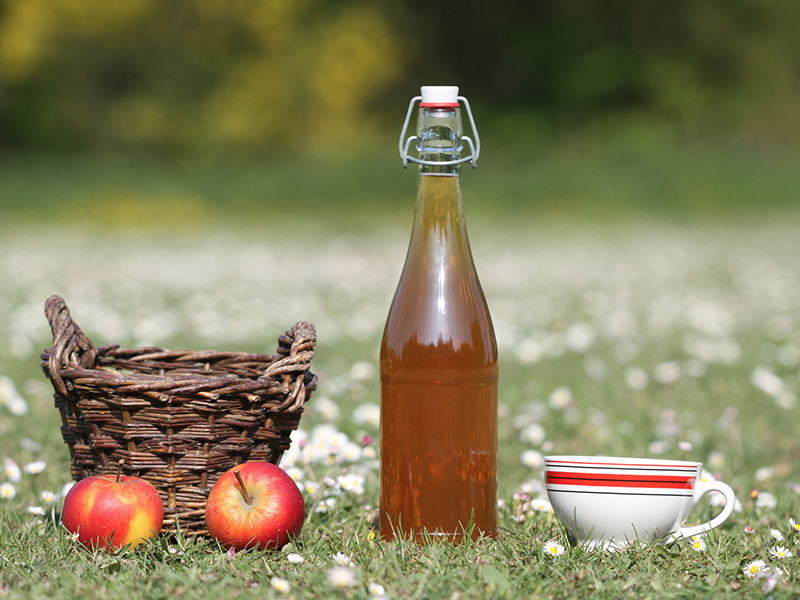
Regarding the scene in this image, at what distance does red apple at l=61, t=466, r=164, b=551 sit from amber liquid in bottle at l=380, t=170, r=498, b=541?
59 centimetres

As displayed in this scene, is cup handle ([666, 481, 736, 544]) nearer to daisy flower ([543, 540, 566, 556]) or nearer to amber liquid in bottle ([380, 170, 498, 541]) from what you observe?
daisy flower ([543, 540, 566, 556])

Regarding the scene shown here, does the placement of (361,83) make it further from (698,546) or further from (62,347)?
(698,546)

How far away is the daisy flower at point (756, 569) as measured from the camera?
2.18 meters

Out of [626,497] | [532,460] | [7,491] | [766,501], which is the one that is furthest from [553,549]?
[7,491]

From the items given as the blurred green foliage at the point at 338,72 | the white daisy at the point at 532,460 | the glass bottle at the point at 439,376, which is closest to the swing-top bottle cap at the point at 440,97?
the glass bottle at the point at 439,376

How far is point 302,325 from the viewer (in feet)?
8.17

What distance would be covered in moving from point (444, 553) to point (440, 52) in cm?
3248

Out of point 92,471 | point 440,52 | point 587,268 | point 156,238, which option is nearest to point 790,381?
point 92,471

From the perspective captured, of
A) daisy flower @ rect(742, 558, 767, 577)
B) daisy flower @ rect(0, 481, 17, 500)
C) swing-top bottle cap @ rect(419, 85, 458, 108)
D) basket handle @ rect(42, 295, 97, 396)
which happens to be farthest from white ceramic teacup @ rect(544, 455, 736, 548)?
daisy flower @ rect(0, 481, 17, 500)

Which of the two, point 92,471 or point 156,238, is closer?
point 92,471

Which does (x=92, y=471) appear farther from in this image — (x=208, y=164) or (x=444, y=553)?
(x=208, y=164)

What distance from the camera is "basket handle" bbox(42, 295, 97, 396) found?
231cm

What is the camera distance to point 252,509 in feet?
7.40

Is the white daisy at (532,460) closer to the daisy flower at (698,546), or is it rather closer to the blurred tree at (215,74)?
the daisy flower at (698,546)
